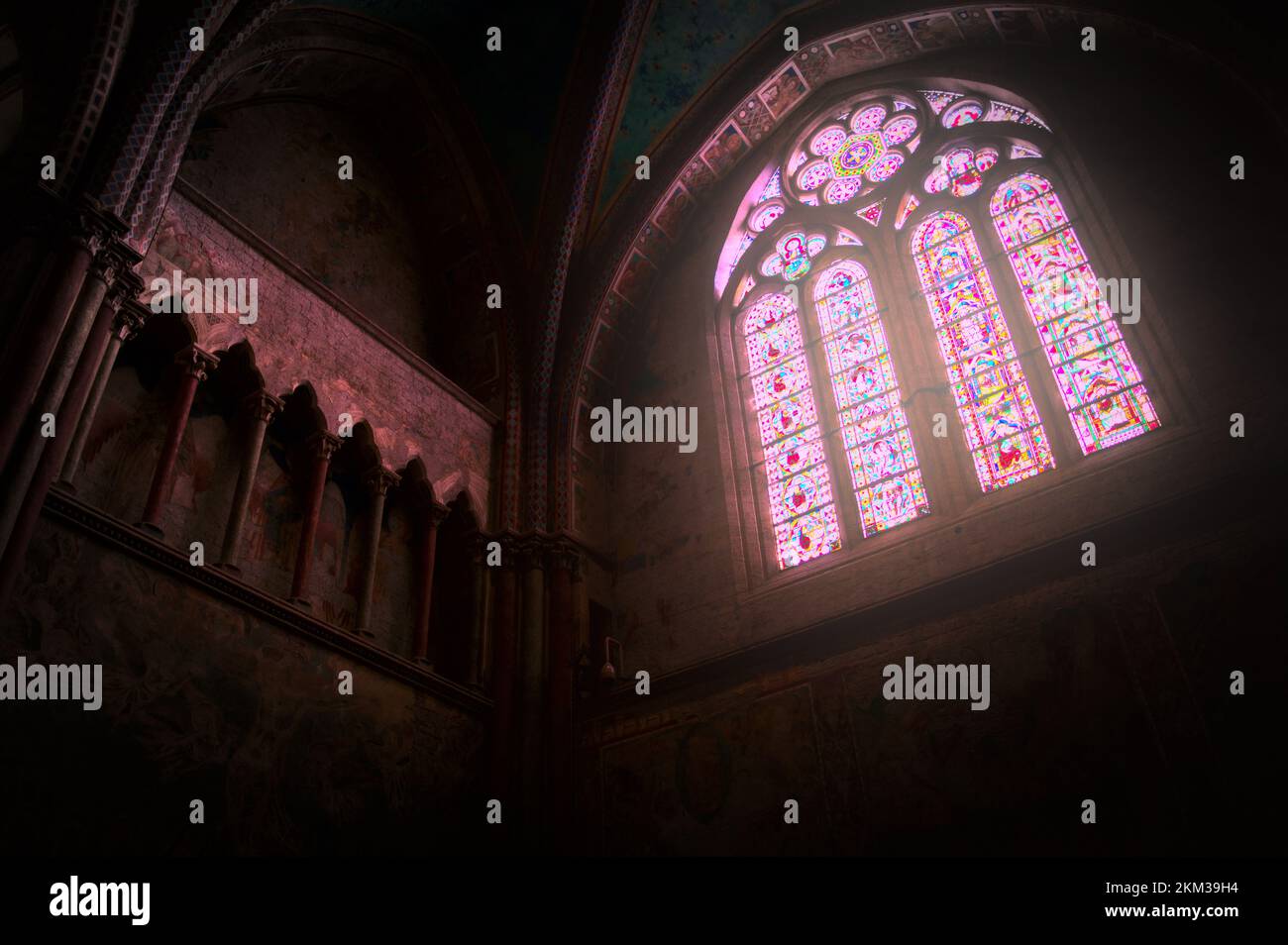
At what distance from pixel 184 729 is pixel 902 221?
27.2 feet

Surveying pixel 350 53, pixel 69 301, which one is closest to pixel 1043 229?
pixel 350 53

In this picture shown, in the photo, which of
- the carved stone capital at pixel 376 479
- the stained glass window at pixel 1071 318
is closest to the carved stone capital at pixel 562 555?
the carved stone capital at pixel 376 479

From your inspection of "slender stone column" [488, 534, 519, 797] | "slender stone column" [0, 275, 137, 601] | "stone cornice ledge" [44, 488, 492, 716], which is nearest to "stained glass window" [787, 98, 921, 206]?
"slender stone column" [488, 534, 519, 797]

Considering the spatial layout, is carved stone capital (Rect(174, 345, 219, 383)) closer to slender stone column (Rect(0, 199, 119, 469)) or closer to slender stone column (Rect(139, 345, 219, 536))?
slender stone column (Rect(139, 345, 219, 536))

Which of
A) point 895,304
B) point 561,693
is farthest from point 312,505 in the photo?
point 895,304

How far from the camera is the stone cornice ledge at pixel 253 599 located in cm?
661

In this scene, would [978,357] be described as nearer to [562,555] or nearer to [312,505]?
[562,555]

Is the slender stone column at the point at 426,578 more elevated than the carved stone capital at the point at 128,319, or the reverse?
the carved stone capital at the point at 128,319

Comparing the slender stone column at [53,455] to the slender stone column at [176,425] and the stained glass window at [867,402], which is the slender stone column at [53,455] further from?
the stained glass window at [867,402]

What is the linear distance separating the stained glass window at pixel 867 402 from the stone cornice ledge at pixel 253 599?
402cm

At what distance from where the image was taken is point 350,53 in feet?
36.0

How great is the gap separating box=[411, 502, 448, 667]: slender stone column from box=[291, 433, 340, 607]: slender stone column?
3.54 ft
